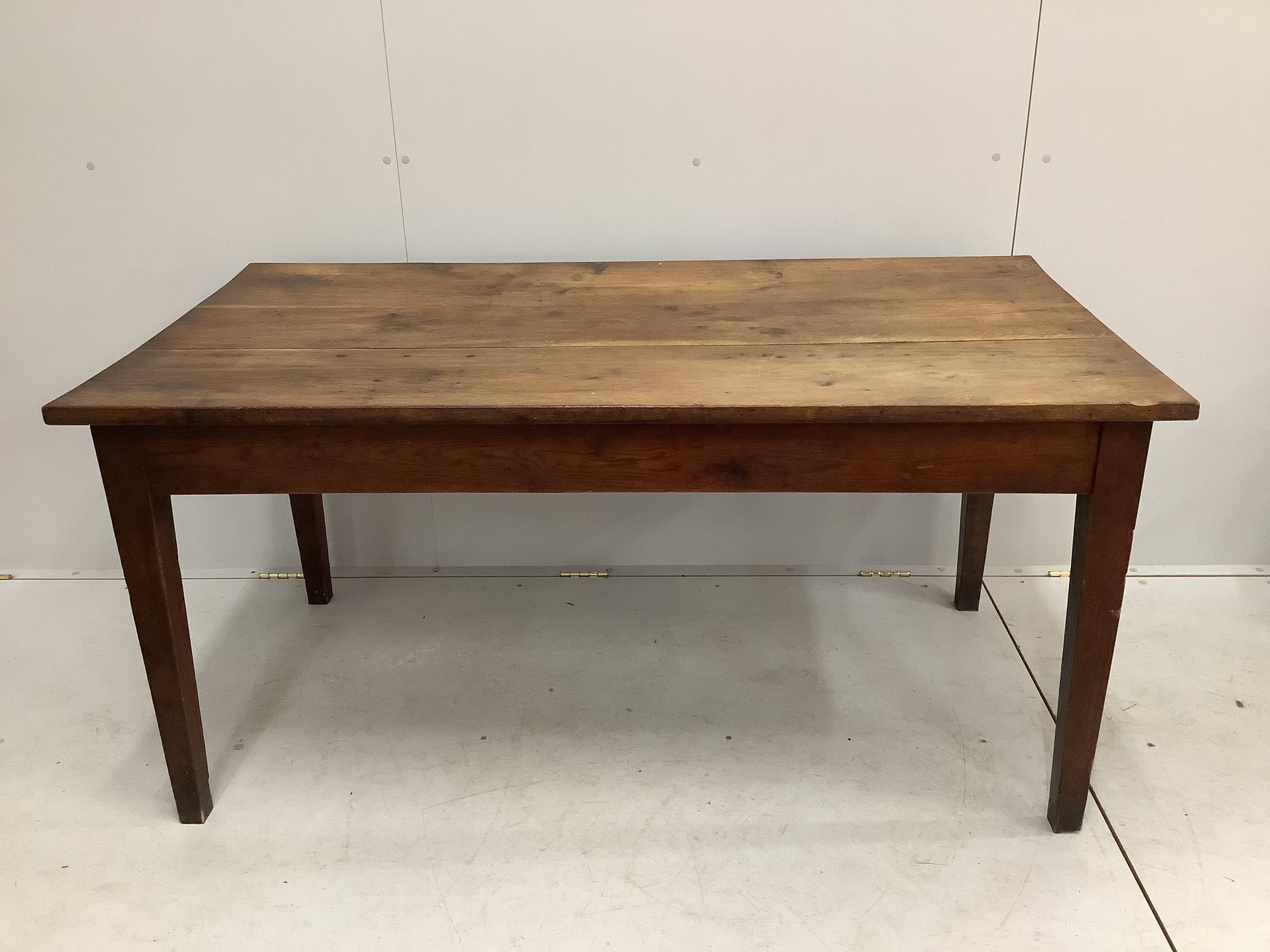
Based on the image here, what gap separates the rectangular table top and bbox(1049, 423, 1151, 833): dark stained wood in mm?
103

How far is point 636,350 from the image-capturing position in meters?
1.52

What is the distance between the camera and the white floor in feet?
4.79

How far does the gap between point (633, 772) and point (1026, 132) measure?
4.70ft

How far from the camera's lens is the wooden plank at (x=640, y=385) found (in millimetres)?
1302

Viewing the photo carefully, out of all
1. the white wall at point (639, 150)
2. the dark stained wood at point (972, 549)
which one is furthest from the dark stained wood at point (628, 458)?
the white wall at point (639, 150)

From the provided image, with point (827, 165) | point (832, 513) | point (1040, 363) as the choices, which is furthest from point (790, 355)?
point (832, 513)

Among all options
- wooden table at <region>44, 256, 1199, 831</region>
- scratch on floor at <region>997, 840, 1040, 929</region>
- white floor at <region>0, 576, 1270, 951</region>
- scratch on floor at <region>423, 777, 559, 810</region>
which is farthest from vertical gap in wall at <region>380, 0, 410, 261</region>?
scratch on floor at <region>997, 840, 1040, 929</region>

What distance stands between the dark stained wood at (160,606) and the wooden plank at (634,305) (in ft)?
0.83

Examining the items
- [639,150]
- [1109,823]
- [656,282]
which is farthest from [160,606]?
[1109,823]

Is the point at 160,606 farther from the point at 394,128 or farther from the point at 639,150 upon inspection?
the point at 639,150

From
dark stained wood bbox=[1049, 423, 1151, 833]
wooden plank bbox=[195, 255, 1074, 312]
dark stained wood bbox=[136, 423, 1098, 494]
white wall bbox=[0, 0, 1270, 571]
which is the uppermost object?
white wall bbox=[0, 0, 1270, 571]

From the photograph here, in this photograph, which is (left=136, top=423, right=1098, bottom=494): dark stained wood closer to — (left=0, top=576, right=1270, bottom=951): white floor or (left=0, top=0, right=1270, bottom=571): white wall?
(left=0, top=576, right=1270, bottom=951): white floor

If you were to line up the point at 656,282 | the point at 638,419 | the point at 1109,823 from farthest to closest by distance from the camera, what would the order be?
1. the point at 656,282
2. the point at 1109,823
3. the point at 638,419

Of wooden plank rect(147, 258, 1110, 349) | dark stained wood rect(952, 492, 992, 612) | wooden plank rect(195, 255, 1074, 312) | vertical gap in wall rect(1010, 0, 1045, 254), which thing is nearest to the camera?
wooden plank rect(147, 258, 1110, 349)
